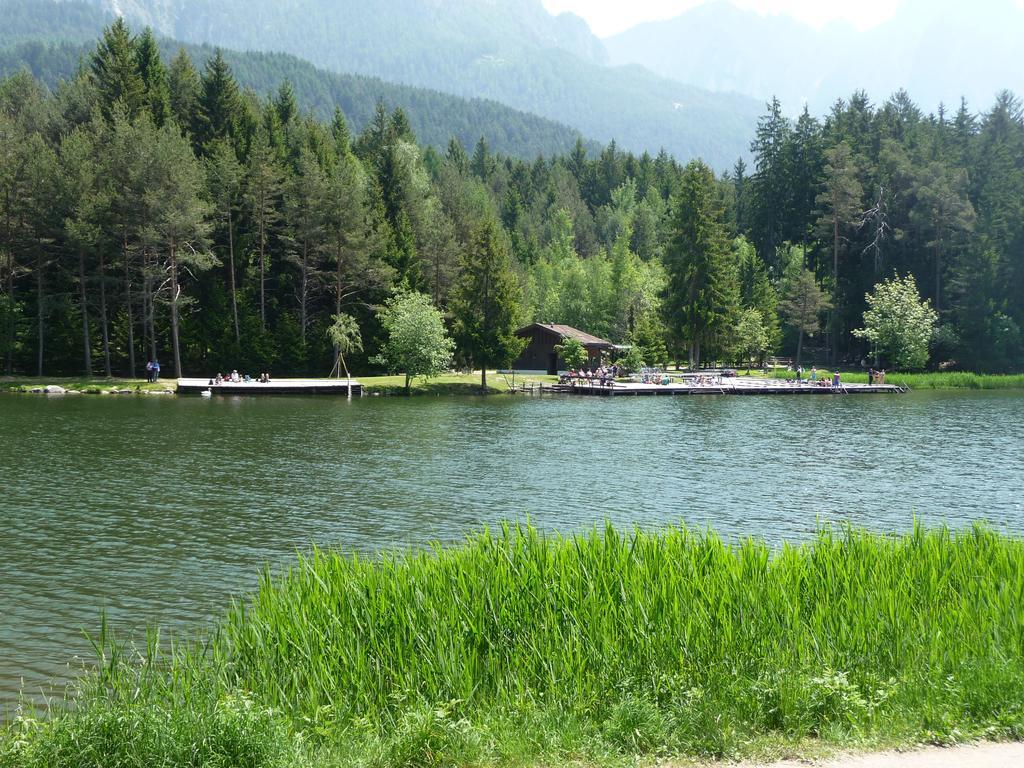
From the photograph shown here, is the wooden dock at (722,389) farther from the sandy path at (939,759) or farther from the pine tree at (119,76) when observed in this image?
the sandy path at (939,759)

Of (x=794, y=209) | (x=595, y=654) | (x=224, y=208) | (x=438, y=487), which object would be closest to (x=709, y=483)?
(x=438, y=487)

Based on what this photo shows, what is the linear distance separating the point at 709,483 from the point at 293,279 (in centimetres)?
5503

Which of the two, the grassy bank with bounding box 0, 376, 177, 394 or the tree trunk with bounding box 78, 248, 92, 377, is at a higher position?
the tree trunk with bounding box 78, 248, 92, 377

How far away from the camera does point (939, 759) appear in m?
7.37

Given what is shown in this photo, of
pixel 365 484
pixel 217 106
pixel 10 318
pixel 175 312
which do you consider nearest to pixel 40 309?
pixel 10 318

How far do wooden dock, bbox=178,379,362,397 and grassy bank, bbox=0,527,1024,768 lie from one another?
172ft

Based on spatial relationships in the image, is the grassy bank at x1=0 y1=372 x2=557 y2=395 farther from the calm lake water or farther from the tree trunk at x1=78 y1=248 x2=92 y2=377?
the calm lake water

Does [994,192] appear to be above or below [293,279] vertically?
above

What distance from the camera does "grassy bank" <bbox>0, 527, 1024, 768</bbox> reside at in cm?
751

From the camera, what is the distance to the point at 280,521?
71.4 feet

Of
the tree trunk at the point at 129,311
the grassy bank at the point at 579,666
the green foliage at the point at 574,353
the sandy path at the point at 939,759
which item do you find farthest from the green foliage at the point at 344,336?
the sandy path at the point at 939,759

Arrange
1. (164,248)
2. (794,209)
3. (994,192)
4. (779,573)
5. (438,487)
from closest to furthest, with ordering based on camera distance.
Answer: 1. (779,573)
2. (438,487)
3. (164,248)
4. (994,192)
5. (794,209)

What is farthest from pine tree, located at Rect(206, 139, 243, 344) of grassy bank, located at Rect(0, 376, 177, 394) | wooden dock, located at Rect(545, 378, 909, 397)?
wooden dock, located at Rect(545, 378, 909, 397)

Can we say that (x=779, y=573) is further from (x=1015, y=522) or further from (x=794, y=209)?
(x=794, y=209)
